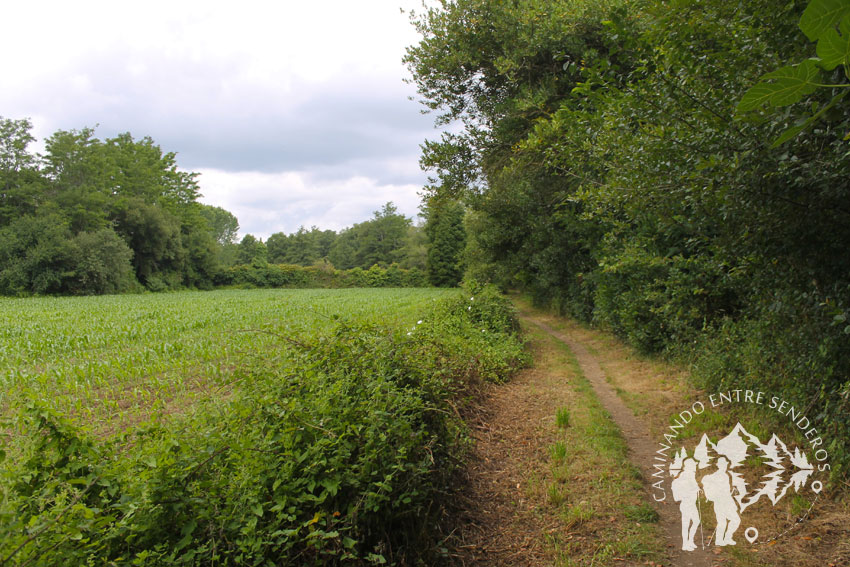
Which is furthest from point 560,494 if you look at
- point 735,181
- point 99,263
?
point 99,263

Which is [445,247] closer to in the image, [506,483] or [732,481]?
[506,483]

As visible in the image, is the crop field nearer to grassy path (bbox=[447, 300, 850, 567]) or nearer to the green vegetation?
the green vegetation

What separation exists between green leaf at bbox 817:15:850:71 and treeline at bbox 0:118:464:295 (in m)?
26.5

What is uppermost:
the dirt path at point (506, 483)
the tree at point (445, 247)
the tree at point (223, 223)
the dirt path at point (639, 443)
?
the tree at point (223, 223)

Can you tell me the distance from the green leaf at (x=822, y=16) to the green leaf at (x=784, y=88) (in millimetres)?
53

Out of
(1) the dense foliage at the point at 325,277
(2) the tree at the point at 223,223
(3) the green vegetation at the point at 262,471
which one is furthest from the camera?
(2) the tree at the point at 223,223

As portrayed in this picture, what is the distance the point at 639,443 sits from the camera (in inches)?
198

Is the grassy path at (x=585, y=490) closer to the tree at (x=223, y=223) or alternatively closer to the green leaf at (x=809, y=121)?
the green leaf at (x=809, y=121)

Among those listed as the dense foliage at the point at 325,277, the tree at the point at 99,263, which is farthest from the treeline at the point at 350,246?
the tree at the point at 99,263

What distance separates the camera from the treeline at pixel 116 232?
36.1 m

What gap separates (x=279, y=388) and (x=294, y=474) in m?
0.94

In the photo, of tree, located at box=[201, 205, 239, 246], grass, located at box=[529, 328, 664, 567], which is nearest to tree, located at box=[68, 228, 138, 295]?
grass, located at box=[529, 328, 664, 567]

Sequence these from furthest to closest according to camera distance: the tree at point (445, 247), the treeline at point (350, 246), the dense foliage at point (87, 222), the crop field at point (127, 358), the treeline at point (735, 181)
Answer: the treeline at point (350, 246), the tree at point (445, 247), the dense foliage at point (87, 222), the crop field at point (127, 358), the treeline at point (735, 181)

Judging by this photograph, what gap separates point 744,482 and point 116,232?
51239 mm
